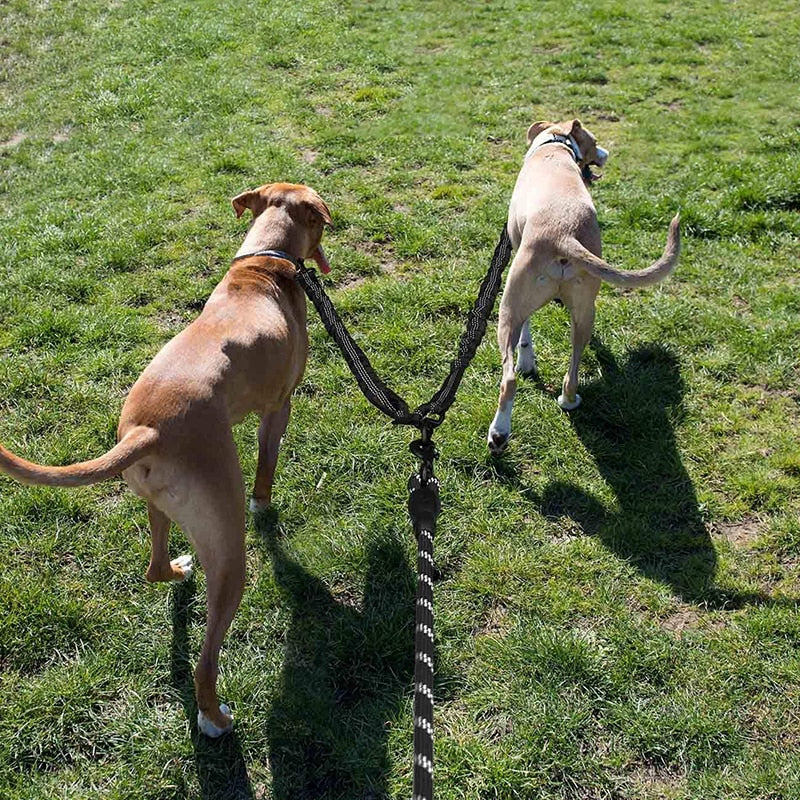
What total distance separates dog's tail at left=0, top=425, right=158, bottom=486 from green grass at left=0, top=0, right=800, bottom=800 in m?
1.16

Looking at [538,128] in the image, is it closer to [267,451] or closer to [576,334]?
[576,334]

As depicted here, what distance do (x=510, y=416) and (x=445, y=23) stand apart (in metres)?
Result: 8.78

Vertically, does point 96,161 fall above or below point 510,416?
above

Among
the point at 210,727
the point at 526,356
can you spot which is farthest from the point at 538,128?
the point at 210,727

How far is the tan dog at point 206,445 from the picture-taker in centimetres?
304

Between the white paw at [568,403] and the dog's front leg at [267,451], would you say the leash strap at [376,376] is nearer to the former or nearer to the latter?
the dog's front leg at [267,451]

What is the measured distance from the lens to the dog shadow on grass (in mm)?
3982

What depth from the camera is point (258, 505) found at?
423cm

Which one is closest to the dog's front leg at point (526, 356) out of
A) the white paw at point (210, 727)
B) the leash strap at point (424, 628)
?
the leash strap at point (424, 628)

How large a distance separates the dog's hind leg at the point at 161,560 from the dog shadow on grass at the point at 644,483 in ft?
6.14

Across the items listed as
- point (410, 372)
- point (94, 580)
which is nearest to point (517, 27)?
point (410, 372)

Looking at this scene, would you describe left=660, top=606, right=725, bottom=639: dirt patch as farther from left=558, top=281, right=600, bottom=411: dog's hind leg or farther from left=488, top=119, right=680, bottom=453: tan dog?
left=558, top=281, right=600, bottom=411: dog's hind leg

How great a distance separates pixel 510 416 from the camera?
15.3 feet

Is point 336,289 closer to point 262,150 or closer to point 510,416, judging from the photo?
point 510,416
